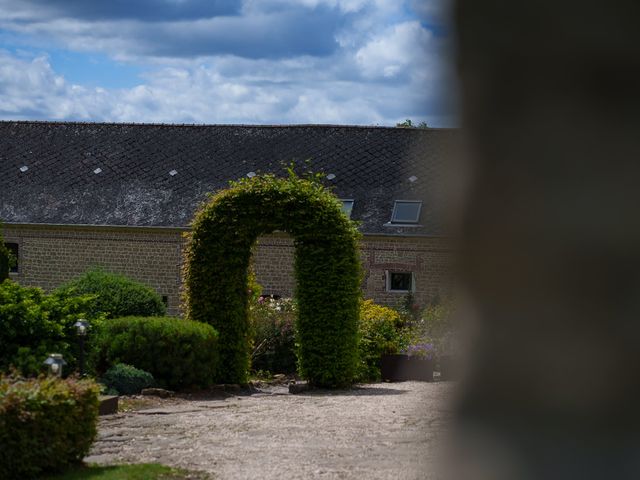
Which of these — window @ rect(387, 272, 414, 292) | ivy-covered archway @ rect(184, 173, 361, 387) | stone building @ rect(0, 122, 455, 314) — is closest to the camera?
ivy-covered archway @ rect(184, 173, 361, 387)

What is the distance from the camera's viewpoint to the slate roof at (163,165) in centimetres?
2894

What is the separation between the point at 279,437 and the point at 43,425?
2897mm

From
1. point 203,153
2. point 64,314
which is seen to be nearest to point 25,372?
point 64,314

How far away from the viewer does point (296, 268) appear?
53.6 ft

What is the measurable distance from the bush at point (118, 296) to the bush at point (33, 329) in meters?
3.37

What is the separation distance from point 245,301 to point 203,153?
15.1m

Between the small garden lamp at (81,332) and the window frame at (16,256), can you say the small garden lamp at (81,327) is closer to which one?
the small garden lamp at (81,332)

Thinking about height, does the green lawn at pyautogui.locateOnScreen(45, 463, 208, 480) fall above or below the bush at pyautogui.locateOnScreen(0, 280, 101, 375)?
below

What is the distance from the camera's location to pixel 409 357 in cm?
1773

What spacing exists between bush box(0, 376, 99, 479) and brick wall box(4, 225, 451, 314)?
1821 cm

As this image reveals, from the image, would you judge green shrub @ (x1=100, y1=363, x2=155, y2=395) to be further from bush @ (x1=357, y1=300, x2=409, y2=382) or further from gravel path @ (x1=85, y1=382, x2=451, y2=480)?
bush @ (x1=357, y1=300, x2=409, y2=382)

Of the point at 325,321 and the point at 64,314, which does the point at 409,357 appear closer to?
the point at 325,321

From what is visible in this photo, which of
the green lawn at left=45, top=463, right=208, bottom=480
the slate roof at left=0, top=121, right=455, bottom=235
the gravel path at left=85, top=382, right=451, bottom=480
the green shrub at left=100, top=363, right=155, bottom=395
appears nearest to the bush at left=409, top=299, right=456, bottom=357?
the gravel path at left=85, top=382, right=451, bottom=480

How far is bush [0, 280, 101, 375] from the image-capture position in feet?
44.0
